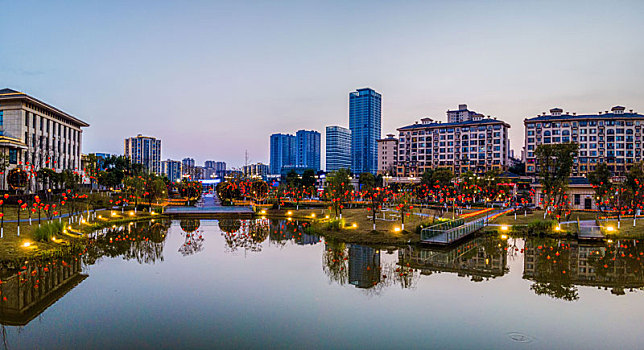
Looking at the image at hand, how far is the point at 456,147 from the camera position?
12069cm

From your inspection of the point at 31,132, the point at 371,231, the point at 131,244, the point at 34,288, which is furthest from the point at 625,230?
the point at 31,132

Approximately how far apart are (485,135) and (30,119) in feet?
348

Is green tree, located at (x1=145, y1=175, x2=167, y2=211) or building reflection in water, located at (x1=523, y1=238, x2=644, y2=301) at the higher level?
green tree, located at (x1=145, y1=175, x2=167, y2=211)

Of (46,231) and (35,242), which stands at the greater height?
(46,231)

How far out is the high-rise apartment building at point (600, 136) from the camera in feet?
334

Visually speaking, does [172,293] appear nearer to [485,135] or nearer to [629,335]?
[629,335]

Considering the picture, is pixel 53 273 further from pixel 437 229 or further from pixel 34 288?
pixel 437 229

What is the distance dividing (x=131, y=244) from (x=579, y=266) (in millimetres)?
31177

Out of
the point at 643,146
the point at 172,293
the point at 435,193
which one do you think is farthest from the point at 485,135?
the point at 172,293

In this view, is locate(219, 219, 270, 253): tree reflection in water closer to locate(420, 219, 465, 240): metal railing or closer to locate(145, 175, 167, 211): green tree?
locate(420, 219, 465, 240): metal railing

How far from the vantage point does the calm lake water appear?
44.2 ft

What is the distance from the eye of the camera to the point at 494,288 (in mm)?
19500

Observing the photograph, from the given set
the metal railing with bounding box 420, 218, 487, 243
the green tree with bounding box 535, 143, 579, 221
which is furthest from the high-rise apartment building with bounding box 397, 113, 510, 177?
the metal railing with bounding box 420, 218, 487, 243

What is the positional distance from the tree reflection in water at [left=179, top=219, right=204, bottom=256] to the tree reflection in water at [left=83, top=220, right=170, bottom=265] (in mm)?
1691
